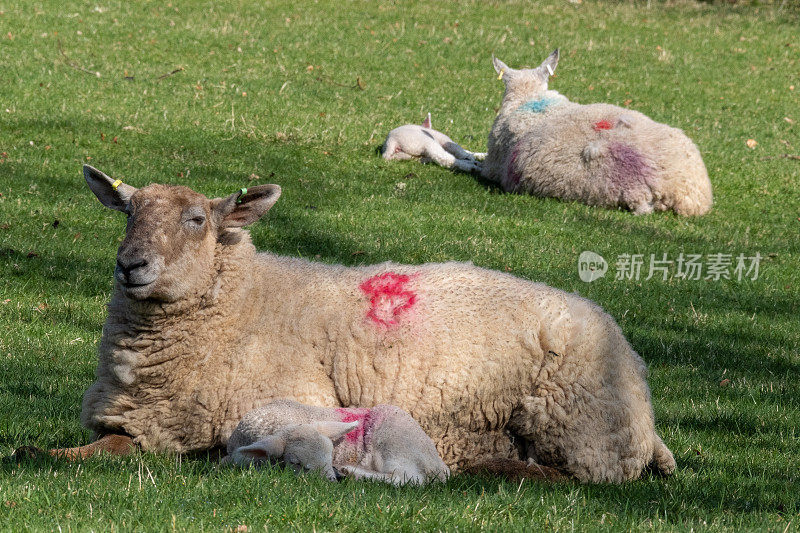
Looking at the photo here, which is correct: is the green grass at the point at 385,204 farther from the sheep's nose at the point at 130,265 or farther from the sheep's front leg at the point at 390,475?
the sheep's nose at the point at 130,265

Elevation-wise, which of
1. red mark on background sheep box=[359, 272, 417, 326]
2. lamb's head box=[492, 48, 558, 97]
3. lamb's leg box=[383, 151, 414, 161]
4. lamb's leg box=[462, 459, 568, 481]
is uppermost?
lamb's head box=[492, 48, 558, 97]

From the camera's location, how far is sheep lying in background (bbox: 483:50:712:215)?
13055 millimetres

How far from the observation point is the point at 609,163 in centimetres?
1305

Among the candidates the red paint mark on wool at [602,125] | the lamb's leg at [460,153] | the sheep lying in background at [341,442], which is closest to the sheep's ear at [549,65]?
the lamb's leg at [460,153]

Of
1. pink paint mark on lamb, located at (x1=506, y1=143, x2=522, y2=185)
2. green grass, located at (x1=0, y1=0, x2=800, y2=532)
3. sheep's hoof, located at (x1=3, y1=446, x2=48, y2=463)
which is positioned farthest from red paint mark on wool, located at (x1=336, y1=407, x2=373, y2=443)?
pink paint mark on lamb, located at (x1=506, y1=143, x2=522, y2=185)

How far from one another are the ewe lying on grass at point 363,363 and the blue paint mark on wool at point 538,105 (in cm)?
865

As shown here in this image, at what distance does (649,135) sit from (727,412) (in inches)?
261

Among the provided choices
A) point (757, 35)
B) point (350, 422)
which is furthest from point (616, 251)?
point (757, 35)

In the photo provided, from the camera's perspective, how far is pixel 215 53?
1931 centimetres

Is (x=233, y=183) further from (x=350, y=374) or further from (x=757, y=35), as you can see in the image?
(x=757, y=35)

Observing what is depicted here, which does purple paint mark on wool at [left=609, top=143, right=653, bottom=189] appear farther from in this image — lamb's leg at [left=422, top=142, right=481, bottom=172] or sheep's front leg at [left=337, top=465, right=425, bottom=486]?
sheep's front leg at [left=337, top=465, right=425, bottom=486]

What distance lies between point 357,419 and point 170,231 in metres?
1.56

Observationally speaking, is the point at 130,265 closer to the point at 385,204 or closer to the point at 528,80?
the point at 385,204

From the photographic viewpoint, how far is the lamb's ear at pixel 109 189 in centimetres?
612
